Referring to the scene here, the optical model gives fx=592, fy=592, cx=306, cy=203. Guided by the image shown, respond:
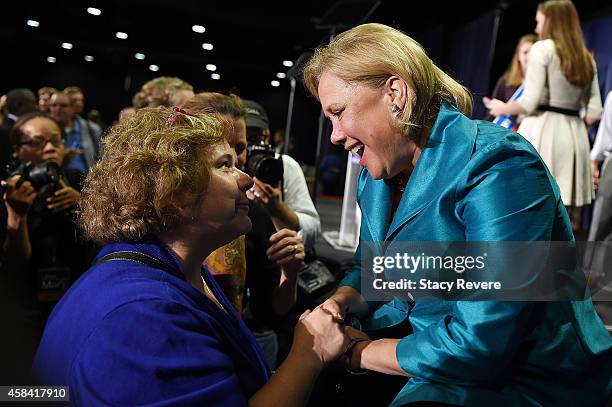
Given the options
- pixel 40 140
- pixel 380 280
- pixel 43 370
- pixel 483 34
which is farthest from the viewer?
pixel 483 34

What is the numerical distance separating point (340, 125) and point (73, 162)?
2.61 metres

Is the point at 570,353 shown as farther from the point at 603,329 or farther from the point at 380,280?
the point at 380,280

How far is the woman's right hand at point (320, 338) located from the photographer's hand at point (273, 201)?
3.14 feet

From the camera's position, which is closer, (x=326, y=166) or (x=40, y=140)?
(x=40, y=140)

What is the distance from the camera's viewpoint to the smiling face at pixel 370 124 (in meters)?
1.35

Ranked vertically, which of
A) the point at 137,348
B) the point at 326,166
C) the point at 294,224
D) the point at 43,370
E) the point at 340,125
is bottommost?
the point at 326,166

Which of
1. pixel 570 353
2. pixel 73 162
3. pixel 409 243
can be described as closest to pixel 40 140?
pixel 73 162

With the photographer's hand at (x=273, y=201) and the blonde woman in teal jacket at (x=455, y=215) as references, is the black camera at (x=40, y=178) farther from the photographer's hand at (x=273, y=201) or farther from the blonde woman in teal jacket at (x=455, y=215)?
the blonde woman in teal jacket at (x=455, y=215)

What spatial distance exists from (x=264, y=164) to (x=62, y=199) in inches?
38.6

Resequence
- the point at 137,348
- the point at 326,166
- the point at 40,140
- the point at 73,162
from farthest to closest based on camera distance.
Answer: the point at 326,166 < the point at 73,162 < the point at 40,140 < the point at 137,348

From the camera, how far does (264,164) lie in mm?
2129

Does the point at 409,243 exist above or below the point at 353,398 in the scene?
above

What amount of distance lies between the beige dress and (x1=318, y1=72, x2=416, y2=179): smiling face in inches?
80.5

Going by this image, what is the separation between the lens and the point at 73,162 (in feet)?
11.7
